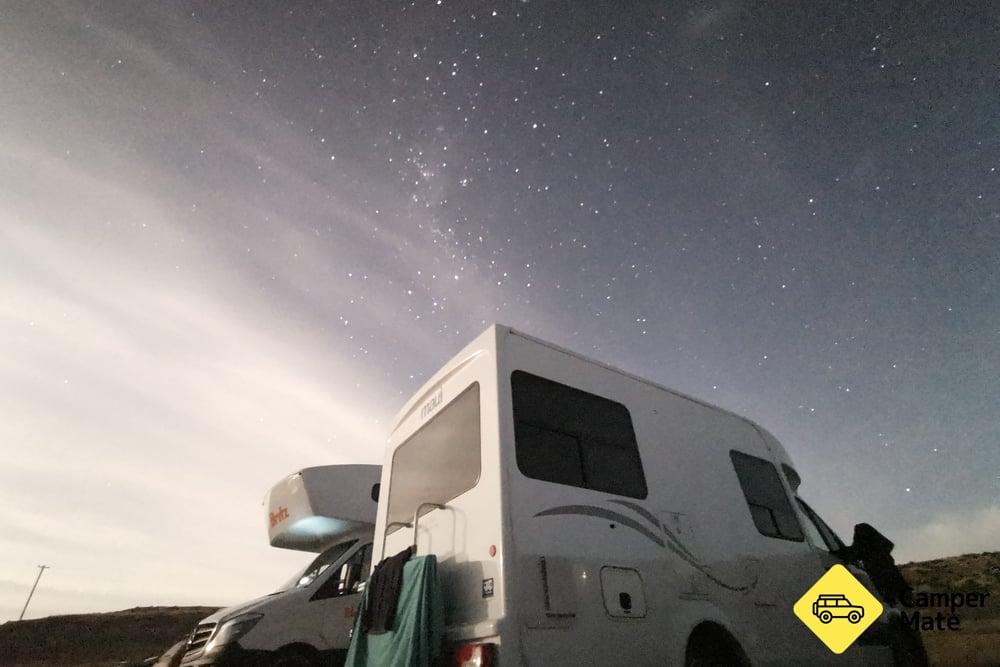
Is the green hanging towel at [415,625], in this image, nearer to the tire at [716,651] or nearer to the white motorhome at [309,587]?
the tire at [716,651]

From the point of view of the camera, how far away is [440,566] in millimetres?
3615

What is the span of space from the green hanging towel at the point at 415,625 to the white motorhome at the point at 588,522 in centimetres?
13

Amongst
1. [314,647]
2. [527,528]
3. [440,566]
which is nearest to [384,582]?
[440,566]

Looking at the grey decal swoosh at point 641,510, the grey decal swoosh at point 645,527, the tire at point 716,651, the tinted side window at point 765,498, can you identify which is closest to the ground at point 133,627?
the tinted side window at point 765,498

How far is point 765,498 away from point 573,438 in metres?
2.93

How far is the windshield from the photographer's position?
22.1 ft

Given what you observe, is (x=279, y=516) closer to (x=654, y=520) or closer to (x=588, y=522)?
(x=588, y=522)

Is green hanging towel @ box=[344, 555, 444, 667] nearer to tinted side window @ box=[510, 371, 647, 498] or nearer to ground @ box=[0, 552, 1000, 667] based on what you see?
tinted side window @ box=[510, 371, 647, 498]

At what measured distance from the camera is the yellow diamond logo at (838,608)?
501 centimetres

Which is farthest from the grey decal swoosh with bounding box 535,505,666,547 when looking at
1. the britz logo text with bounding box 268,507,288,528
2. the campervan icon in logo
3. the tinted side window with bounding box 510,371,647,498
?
the britz logo text with bounding box 268,507,288,528

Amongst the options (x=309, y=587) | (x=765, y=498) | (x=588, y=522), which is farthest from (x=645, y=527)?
(x=309, y=587)

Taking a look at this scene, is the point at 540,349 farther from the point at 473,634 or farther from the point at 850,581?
the point at 850,581

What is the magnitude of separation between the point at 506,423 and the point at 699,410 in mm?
2790

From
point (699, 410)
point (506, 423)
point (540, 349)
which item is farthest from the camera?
point (699, 410)
